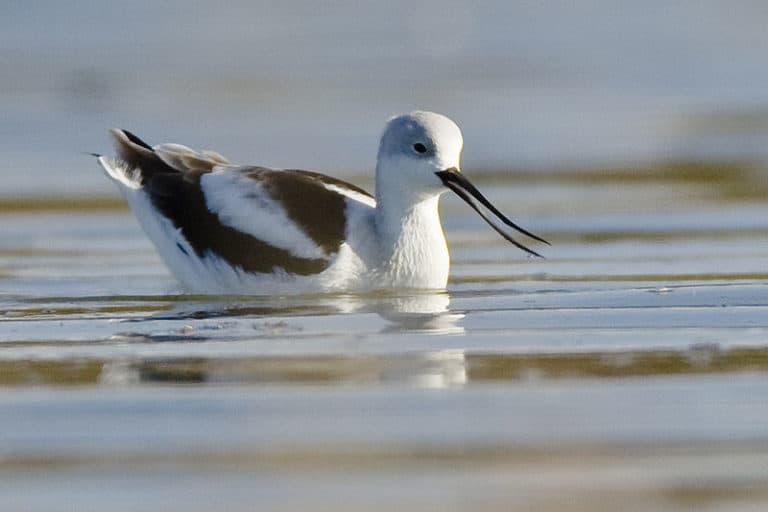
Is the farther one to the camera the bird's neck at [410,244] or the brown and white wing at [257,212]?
the bird's neck at [410,244]

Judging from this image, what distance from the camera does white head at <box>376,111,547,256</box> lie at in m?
10.2

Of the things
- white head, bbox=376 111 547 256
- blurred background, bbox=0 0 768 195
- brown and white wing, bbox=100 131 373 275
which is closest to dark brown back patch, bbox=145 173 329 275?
brown and white wing, bbox=100 131 373 275

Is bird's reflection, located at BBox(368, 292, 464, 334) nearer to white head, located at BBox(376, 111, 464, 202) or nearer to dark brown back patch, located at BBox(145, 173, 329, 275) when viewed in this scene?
dark brown back patch, located at BBox(145, 173, 329, 275)

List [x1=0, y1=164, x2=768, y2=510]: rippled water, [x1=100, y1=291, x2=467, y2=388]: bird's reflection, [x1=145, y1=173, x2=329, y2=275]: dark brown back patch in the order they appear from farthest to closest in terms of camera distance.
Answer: [x1=145, y1=173, x2=329, y2=275]: dark brown back patch → [x1=100, y1=291, x2=467, y2=388]: bird's reflection → [x1=0, y1=164, x2=768, y2=510]: rippled water

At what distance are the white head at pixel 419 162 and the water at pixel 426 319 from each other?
1.82ft

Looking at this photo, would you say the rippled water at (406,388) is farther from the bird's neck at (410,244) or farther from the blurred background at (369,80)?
the blurred background at (369,80)

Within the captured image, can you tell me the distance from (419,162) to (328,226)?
60 cm

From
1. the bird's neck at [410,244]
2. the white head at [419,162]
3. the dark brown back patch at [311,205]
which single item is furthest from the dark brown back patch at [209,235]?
the white head at [419,162]

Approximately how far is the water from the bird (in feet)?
0.49

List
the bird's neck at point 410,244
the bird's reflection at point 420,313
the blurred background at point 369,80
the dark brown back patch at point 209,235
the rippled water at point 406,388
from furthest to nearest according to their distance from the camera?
the blurred background at point 369,80 < the bird's neck at point 410,244 < the dark brown back patch at point 209,235 < the bird's reflection at point 420,313 < the rippled water at point 406,388

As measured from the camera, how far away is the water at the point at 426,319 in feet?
19.7

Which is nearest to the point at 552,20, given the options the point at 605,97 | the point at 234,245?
the point at 605,97

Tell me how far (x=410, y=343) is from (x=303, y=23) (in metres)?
17.6

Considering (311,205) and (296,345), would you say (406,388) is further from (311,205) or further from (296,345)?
(311,205)
